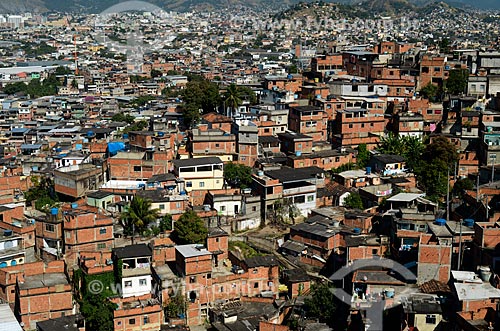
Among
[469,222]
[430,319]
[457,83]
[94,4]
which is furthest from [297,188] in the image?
[94,4]

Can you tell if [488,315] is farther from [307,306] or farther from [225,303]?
[225,303]

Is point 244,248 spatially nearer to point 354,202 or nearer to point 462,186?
point 354,202

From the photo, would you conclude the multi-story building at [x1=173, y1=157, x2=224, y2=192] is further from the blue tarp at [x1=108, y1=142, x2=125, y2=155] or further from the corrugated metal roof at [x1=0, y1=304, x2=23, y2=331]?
the corrugated metal roof at [x1=0, y1=304, x2=23, y2=331]

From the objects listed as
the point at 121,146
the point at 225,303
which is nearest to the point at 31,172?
the point at 121,146

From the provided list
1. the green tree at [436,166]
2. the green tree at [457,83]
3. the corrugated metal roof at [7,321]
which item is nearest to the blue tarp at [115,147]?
the corrugated metal roof at [7,321]

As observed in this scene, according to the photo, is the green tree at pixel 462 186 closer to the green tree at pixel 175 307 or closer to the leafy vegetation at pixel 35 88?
the green tree at pixel 175 307

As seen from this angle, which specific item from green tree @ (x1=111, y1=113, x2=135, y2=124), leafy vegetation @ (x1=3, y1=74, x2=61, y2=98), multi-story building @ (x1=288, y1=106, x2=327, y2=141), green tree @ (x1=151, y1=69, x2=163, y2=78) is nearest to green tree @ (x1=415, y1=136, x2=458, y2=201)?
multi-story building @ (x1=288, y1=106, x2=327, y2=141)
